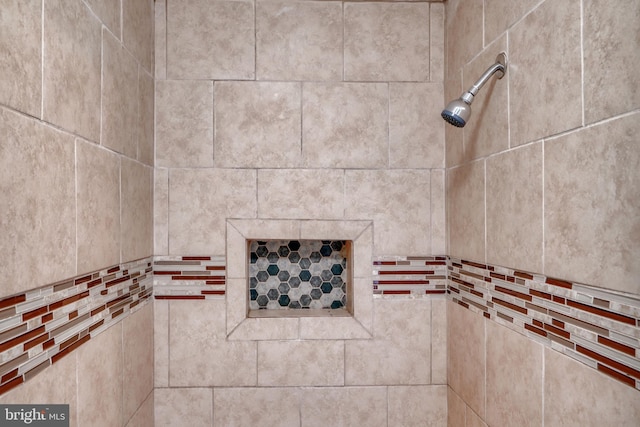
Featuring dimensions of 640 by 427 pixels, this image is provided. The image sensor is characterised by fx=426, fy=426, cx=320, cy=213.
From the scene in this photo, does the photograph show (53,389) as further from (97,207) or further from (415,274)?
(415,274)

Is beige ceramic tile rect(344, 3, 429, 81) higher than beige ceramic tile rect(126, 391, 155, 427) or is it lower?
higher

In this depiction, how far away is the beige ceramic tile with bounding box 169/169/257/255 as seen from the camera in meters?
1.84

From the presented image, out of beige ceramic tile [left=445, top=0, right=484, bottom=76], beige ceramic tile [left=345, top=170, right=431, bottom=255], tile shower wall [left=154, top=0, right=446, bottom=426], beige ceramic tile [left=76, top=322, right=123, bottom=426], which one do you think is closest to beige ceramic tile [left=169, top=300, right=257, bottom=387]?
tile shower wall [left=154, top=0, right=446, bottom=426]

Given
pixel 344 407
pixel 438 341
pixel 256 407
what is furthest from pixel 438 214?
pixel 256 407

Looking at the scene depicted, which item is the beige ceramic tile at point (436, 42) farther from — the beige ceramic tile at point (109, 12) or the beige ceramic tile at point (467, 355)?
the beige ceramic tile at point (109, 12)

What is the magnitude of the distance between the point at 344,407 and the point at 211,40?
1.70 metres

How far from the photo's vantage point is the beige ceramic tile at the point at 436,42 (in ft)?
6.23

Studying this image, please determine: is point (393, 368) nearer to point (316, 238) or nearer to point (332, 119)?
point (316, 238)

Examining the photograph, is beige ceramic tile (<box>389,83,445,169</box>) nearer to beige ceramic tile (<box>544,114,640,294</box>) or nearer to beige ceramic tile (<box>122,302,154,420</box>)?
beige ceramic tile (<box>544,114,640,294</box>)

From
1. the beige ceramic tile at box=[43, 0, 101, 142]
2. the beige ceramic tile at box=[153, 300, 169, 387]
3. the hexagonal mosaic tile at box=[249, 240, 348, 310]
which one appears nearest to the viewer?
the beige ceramic tile at box=[43, 0, 101, 142]

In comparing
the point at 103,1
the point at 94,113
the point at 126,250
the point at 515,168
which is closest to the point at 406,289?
the point at 515,168

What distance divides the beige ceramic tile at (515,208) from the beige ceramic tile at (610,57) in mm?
234

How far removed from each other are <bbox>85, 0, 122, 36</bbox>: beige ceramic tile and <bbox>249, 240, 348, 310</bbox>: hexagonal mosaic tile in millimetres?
1032

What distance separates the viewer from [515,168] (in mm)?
1282
